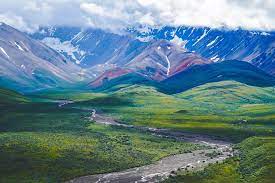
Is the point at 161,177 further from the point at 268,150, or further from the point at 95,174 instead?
the point at 268,150

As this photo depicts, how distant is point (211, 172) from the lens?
498ft

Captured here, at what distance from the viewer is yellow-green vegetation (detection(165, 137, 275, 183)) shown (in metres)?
143

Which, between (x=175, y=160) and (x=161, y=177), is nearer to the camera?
(x=161, y=177)

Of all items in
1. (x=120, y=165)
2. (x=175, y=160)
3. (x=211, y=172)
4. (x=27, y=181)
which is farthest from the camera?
(x=175, y=160)

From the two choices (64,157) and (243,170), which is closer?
(243,170)

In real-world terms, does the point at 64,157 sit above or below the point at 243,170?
above

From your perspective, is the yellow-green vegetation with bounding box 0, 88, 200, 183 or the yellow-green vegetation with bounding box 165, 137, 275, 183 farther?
the yellow-green vegetation with bounding box 0, 88, 200, 183

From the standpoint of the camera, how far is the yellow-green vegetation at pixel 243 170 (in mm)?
142625

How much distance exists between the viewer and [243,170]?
153 metres

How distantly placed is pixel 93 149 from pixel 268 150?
5641 centimetres

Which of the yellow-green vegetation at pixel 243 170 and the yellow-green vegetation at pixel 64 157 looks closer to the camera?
the yellow-green vegetation at pixel 243 170

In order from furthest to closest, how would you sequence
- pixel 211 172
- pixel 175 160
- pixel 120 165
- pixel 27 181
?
pixel 175 160 < pixel 120 165 < pixel 211 172 < pixel 27 181

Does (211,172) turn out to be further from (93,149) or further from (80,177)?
(93,149)

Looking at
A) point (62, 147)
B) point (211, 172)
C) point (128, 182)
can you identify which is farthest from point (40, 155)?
point (211, 172)
